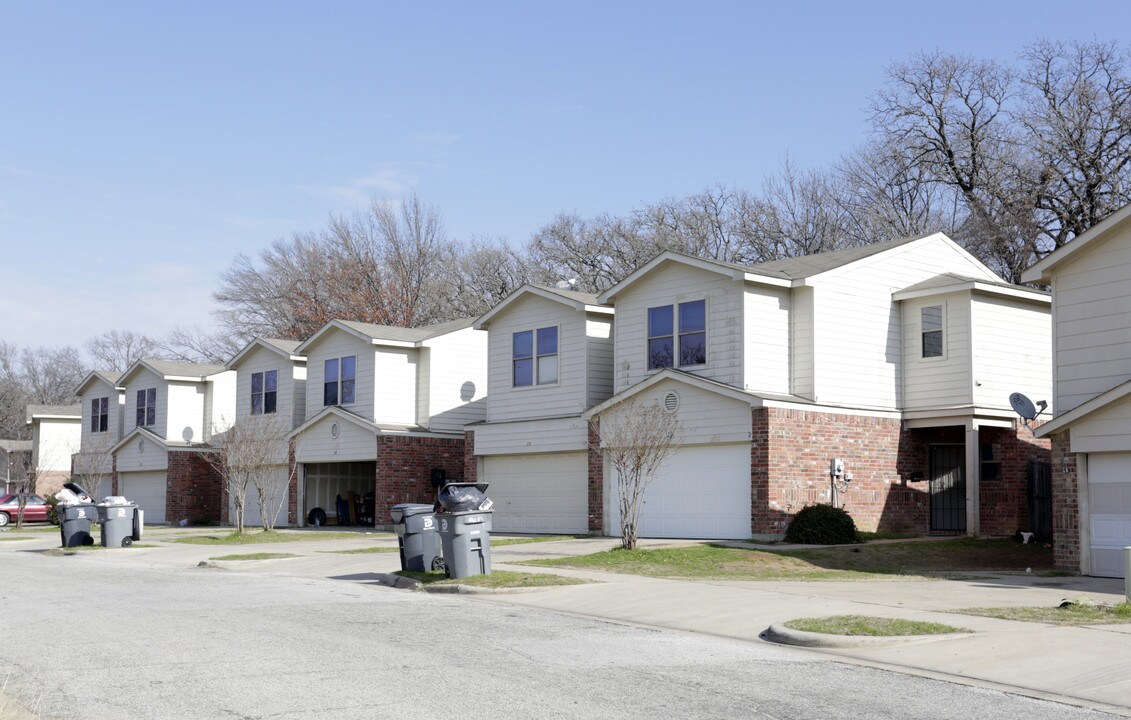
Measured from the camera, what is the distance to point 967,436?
90.9ft

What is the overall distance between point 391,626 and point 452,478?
24519 millimetres

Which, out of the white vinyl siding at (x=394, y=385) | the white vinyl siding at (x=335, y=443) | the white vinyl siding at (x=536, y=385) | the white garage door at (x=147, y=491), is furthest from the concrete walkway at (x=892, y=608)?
the white garage door at (x=147, y=491)

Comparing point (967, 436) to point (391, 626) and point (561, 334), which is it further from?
point (391, 626)

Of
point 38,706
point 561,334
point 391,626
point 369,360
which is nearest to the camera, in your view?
point 38,706

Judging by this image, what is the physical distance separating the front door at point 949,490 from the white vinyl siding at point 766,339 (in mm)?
4697

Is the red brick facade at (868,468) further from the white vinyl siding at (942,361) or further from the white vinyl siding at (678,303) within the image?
the white vinyl siding at (678,303)

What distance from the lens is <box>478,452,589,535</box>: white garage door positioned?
1223 inches

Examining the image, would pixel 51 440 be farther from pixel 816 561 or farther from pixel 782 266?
pixel 816 561

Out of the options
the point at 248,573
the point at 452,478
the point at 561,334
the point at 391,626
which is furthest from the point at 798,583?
the point at 452,478

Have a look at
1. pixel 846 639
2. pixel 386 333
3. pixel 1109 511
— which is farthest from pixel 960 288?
pixel 386 333

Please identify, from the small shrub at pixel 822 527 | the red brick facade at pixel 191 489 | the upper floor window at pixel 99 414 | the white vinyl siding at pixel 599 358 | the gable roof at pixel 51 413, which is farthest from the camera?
the gable roof at pixel 51 413

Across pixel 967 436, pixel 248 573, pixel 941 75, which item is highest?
pixel 941 75

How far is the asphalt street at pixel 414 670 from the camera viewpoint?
919cm

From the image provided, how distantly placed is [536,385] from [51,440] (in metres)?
37.0
